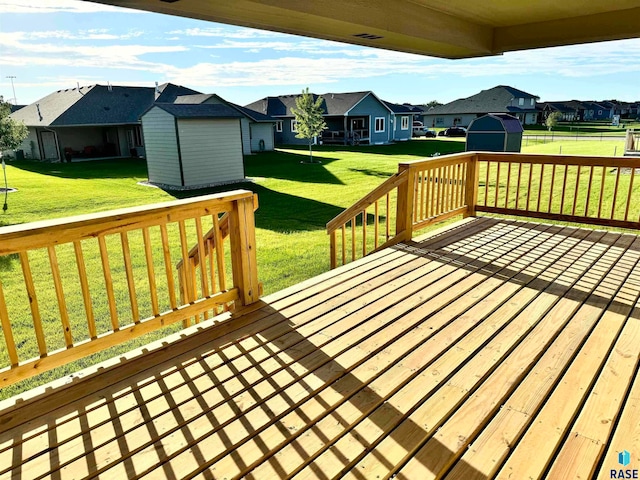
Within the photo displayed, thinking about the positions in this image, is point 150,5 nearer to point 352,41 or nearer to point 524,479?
point 352,41

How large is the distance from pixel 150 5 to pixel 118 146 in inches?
1085

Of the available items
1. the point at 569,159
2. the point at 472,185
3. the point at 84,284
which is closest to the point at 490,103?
the point at 472,185

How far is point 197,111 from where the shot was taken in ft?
50.0

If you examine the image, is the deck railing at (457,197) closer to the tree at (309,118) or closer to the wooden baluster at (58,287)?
the wooden baluster at (58,287)

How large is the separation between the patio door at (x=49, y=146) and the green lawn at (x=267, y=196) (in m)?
2.16

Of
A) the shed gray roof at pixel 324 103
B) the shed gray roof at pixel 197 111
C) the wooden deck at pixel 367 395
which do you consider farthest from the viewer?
the shed gray roof at pixel 324 103

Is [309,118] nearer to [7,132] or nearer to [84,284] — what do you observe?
[7,132]

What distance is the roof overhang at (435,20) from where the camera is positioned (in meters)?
2.53

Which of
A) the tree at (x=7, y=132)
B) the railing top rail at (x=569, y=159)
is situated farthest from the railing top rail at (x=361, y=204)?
the tree at (x=7, y=132)

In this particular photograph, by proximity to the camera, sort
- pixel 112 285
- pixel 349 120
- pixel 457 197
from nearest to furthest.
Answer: pixel 112 285 → pixel 457 197 → pixel 349 120

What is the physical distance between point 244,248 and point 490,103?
2194 inches

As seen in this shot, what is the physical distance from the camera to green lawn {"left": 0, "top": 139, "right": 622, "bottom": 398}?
6320 mm

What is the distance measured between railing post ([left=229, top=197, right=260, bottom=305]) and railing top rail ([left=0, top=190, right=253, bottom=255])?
14cm

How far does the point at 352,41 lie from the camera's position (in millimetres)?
3529
